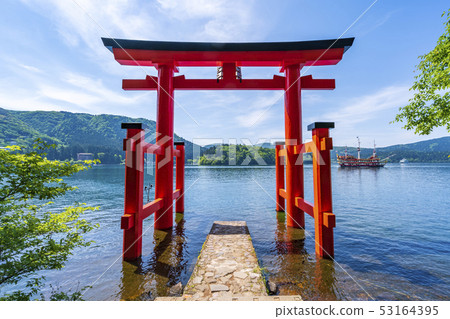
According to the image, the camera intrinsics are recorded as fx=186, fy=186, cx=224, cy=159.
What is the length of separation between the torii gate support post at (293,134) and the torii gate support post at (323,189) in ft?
7.48

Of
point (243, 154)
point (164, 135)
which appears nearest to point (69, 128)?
point (243, 154)

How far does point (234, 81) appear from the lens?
823 centimetres

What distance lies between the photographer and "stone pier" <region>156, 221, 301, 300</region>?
3.57 meters

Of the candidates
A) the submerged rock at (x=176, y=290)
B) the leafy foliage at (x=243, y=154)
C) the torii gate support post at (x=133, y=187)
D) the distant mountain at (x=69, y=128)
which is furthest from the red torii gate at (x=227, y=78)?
the distant mountain at (x=69, y=128)

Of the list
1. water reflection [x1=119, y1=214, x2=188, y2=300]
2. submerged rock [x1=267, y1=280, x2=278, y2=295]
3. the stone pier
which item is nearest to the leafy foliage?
the stone pier

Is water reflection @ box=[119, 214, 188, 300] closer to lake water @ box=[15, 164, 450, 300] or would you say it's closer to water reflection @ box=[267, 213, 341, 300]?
lake water @ box=[15, 164, 450, 300]

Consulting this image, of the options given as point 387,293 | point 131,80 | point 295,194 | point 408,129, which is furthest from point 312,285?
point 131,80

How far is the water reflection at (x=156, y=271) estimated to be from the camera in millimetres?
4270

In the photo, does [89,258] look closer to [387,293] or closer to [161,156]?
[161,156]

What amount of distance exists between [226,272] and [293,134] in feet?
19.5

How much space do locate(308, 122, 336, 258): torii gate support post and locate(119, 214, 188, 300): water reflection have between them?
13.6 ft

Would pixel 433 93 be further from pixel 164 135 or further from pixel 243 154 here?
pixel 243 154

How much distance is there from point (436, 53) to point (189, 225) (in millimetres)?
10976

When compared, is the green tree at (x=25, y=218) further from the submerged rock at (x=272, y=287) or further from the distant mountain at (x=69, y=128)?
the distant mountain at (x=69, y=128)
